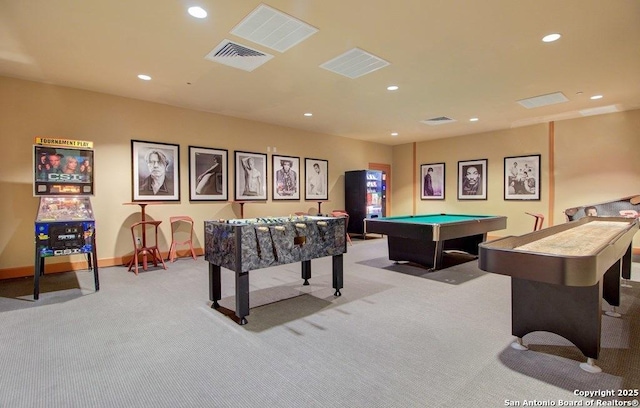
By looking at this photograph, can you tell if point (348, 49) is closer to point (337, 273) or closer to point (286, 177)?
point (337, 273)

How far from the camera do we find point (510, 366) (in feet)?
7.22

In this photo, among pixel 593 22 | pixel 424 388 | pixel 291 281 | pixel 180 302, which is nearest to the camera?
pixel 424 388

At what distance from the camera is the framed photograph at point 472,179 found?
8.54 meters

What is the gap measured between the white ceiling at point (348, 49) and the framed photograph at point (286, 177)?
5.17 ft

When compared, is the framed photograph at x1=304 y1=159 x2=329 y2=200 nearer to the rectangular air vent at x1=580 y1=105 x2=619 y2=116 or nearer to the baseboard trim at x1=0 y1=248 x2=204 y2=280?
the baseboard trim at x1=0 y1=248 x2=204 y2=280

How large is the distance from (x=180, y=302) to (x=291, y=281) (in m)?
1.46

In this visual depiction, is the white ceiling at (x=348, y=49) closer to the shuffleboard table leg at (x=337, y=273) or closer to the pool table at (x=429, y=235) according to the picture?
the pool table at (x=429, y=235)

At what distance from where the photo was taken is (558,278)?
175 cm

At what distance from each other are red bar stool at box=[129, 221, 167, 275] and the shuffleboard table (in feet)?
15.9

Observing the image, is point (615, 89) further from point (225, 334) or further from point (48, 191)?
point (48, 191)

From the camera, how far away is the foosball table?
2955mm

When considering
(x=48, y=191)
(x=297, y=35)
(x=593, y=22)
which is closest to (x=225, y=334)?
(x=297, y=35)

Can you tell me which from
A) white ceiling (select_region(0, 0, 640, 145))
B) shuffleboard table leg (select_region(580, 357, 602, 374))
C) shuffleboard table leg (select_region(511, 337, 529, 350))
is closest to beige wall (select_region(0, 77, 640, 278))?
white ceiling (select_region(0, 0, 640, 145))

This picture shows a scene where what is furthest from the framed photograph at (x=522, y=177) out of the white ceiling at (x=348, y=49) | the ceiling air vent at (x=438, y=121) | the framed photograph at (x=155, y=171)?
the framed photograph at (x=155, y=171)
